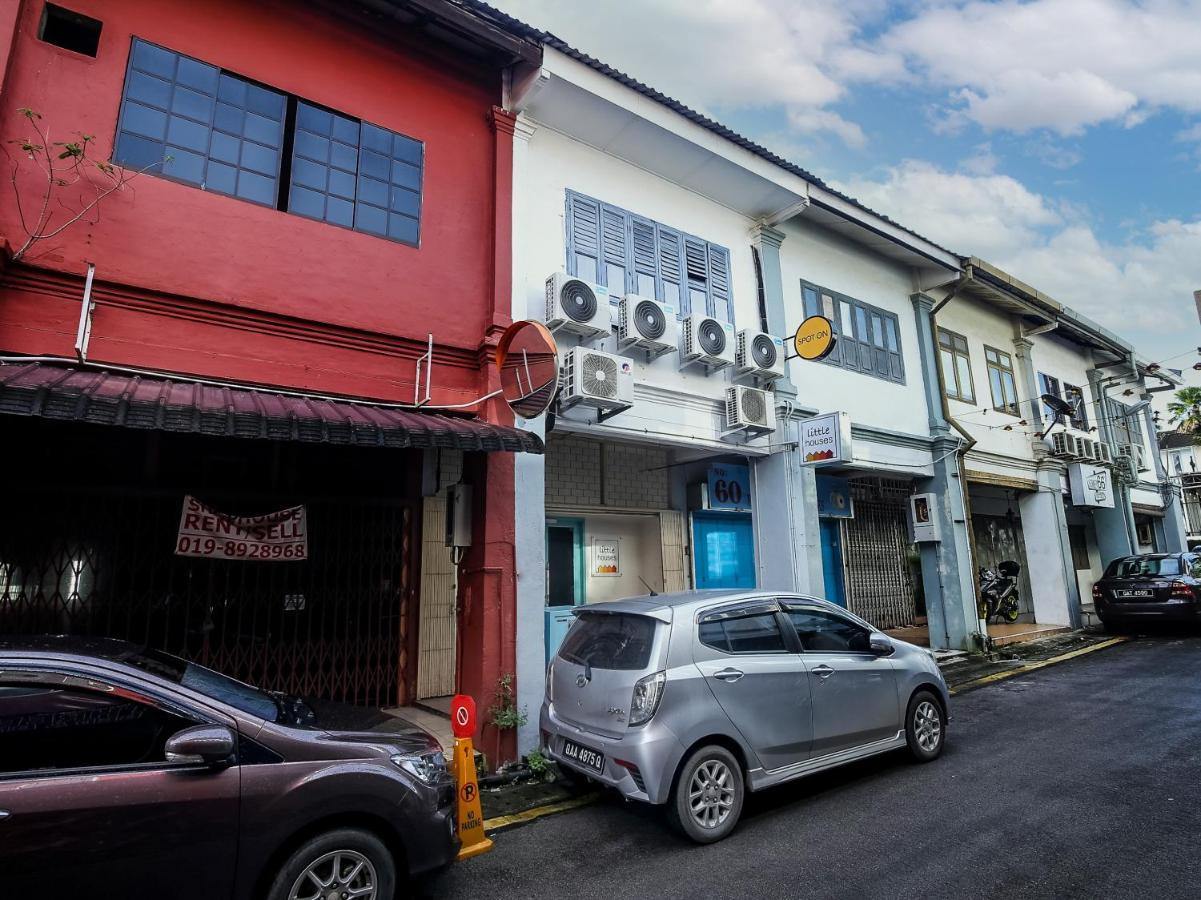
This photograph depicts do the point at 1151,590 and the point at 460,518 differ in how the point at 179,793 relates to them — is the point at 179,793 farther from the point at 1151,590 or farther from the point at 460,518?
the point at 1151,590

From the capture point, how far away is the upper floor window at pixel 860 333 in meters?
11.1

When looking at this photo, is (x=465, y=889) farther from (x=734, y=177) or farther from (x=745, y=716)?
(x=734, y=177)

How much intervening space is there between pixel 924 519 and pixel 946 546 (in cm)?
60

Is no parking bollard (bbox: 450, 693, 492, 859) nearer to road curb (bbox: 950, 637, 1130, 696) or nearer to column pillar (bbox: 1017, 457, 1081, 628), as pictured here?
road curb (bbox: 950, 637, 1130, 696)

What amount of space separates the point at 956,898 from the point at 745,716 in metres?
1.54

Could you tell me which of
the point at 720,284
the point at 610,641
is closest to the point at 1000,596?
the point at 720,284

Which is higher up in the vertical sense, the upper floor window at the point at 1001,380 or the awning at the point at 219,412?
the upper floor window at the point at 1001,380

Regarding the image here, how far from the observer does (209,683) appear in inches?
142

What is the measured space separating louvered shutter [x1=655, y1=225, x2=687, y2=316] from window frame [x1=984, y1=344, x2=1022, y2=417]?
30.5 ft

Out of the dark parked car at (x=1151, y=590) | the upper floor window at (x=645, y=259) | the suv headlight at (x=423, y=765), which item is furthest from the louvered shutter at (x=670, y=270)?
the dark parked car at (x=1151, y=590)

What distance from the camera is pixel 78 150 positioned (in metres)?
5.16

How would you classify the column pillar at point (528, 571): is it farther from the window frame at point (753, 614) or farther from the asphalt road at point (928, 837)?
the window frame at point (753, 614)

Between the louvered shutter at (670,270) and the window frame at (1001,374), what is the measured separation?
931 cm

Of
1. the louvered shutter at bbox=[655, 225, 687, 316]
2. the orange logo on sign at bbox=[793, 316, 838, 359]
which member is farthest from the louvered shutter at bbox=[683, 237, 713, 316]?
the orange logo on sign at bbox=[793, 316, 838, 359]
